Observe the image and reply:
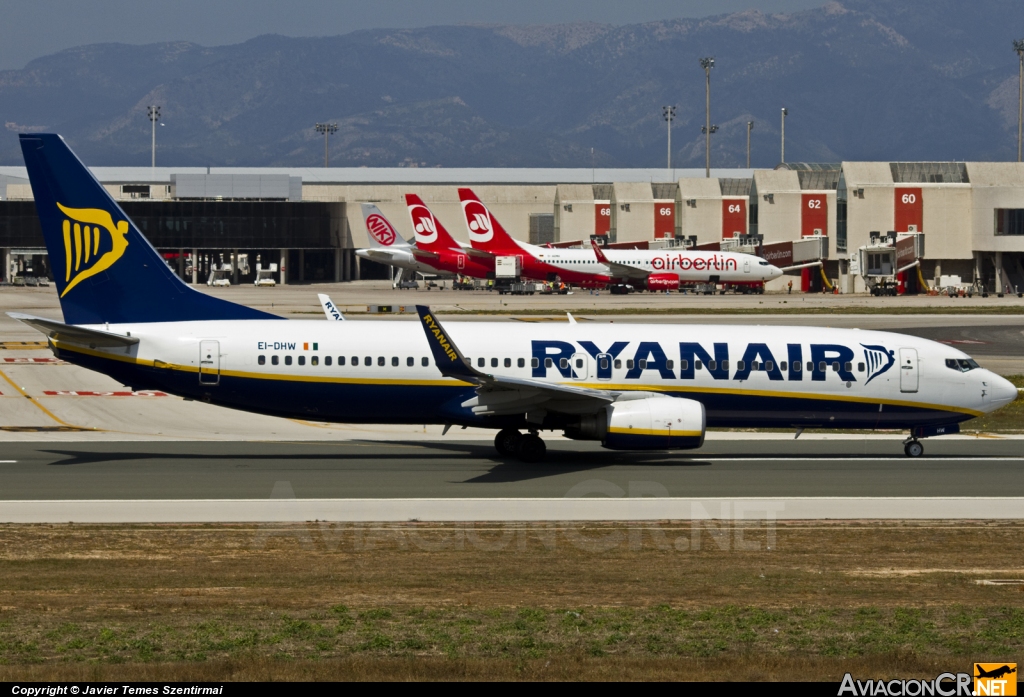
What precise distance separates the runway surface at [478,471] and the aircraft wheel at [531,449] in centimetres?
47

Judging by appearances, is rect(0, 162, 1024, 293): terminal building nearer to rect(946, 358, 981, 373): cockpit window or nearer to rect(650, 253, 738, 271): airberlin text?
rect(650, 253, 738, 271): airberlin text

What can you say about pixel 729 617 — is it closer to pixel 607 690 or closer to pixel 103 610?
pixel 607 690

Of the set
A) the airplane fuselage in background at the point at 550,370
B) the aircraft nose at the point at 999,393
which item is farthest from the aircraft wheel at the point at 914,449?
the aircraft nose at the point at 999,393

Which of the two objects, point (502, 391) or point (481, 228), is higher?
point (481, 228)

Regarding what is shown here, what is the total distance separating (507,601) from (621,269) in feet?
319

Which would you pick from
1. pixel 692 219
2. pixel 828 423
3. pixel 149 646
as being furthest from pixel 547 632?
pixel 692 219

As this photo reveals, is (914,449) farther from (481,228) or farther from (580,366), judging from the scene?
(481,228)

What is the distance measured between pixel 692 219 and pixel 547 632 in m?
124

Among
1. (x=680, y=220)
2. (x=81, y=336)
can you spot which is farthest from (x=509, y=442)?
(x=680, y=220)

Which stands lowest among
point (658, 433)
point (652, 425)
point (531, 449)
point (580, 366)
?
point (531, 449)

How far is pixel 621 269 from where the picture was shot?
114m

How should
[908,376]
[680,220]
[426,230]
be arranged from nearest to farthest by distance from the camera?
[908,376], [426,230], [680,220]

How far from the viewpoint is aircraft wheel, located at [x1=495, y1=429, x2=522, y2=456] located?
31844mm

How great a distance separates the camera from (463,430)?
1499 inches
